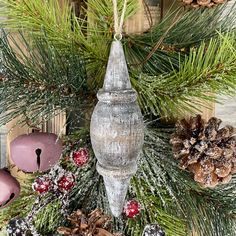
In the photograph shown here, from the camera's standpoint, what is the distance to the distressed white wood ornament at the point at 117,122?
13.2 inches

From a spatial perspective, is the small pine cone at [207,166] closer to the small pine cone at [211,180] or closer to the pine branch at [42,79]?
the small pine cone at [211,180]

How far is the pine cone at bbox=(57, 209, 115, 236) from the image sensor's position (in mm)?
419

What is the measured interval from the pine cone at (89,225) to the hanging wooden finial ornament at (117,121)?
0.09 metres

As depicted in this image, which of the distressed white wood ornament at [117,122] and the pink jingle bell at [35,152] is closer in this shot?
the distressed white wood ornament at [117,122]

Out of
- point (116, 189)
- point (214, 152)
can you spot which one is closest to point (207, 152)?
point (214, 152)

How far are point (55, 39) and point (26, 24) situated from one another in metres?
0.03

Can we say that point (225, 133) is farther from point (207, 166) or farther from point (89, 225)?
point (89, 225)

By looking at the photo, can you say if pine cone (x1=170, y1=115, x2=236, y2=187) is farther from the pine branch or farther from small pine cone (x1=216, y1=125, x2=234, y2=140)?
the pine branch

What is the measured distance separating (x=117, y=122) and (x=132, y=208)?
0.43 feet

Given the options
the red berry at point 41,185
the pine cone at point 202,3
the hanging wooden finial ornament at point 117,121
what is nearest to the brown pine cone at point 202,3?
the pine cone at point 202,3

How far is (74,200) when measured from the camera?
47cm

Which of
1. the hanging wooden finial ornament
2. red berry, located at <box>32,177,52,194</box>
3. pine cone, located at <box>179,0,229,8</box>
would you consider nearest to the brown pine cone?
pine cone, located at <box>179,0,229,8</box>

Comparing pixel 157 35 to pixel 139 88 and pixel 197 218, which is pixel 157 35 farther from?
pixel 197 218

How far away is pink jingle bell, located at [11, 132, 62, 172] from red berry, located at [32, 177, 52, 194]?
1 cm
